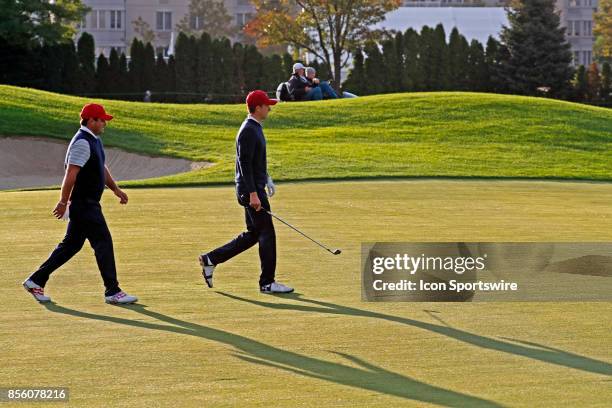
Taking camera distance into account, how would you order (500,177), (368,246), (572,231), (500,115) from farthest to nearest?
(500,115)
(500,177)
(572,231)
(368,246)

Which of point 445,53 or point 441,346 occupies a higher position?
point 445,53

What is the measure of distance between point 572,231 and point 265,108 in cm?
656

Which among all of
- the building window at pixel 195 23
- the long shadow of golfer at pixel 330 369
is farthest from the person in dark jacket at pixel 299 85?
the building window at pixel 195 23

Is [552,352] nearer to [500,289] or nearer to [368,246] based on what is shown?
[500,289]

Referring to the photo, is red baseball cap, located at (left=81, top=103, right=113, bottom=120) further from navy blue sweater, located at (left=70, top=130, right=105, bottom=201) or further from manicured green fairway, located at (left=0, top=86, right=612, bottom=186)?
manicured green fairway, located at (left=0, top=86, right=612, bottom=186)

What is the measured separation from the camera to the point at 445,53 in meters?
68.6

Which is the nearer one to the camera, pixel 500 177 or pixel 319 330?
pixel 319 330

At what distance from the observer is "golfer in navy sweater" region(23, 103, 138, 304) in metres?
12.8

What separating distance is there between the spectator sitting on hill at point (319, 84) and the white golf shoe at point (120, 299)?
2888cm

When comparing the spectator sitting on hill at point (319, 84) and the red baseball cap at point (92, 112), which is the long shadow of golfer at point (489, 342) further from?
the spectator sitting on hill at point (319, 84)

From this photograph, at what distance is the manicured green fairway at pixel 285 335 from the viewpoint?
30.4ft

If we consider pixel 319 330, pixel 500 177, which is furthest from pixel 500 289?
pixel 500 177

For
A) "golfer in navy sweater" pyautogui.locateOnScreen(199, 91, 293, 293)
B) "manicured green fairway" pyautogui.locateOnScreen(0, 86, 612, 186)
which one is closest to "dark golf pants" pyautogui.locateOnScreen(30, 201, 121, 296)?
"golfer in navy sweater" pyautogui.locateOnScreen(199, 91, 293, 293)

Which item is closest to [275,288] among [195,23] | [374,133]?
[374,133]
